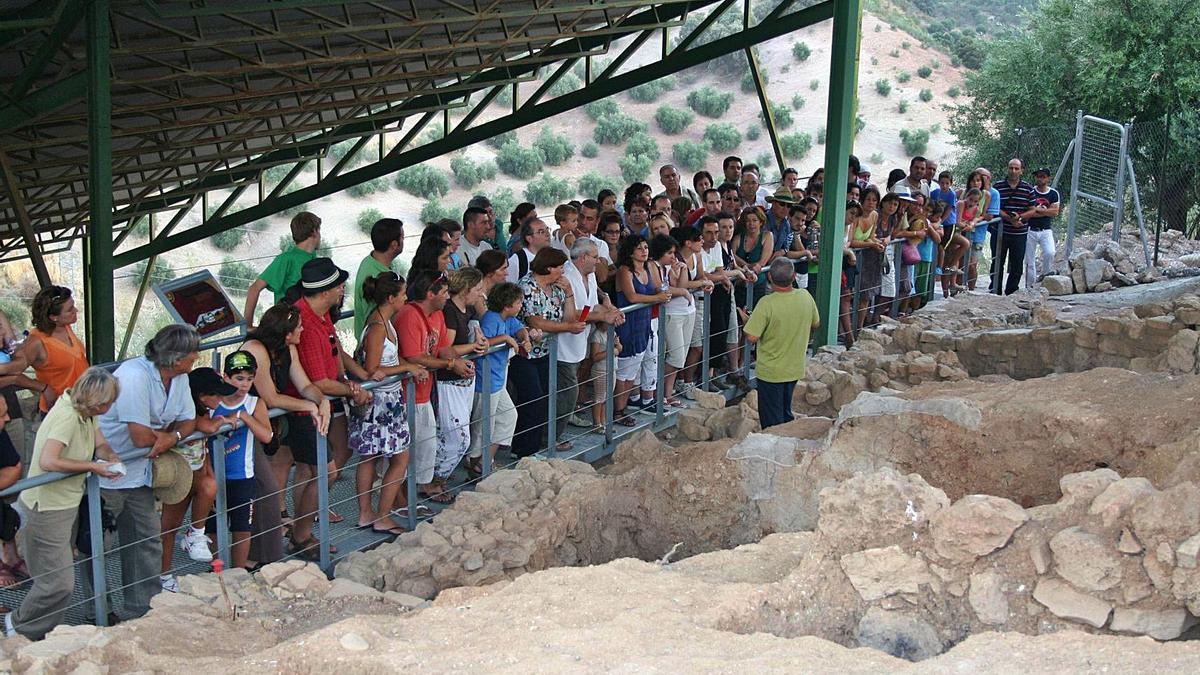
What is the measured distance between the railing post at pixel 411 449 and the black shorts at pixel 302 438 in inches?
25.1

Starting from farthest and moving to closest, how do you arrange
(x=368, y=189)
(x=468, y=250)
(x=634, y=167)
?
(x=634, y=167), (x=368, y=189), (x=468, y=250)

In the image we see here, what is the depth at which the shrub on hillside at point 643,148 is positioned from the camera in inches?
1983

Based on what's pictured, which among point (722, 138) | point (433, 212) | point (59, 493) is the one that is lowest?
point (59, 493)

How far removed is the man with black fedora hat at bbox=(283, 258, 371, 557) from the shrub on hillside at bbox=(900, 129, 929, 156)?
143 feet

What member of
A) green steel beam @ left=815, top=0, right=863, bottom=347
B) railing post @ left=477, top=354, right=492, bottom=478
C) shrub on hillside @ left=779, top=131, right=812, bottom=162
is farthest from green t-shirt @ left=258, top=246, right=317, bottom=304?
shrub on hillside @ left=779, top=131, right=812, bottom=162

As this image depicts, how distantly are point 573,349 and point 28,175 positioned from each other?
1121 centimetres

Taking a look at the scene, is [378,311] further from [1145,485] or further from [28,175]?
[28,175]

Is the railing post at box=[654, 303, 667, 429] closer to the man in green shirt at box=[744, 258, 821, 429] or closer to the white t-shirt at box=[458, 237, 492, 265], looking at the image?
the man in green shirt at box=[744, 258, 821, 429]

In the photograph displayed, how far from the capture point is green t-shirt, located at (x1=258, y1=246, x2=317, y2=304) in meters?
8.60

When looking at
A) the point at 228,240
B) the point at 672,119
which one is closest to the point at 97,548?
the point at 228,240

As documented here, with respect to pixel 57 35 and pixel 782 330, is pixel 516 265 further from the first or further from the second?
pixel 57 35

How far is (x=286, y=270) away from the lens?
28.3 feet

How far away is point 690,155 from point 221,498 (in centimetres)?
4407

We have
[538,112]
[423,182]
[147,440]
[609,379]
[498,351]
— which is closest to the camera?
[147,440]
